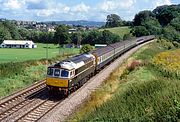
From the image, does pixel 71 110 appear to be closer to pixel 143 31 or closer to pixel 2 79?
pixel 2 79

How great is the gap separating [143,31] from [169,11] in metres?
36.6

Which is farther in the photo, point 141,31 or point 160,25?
point 160,25

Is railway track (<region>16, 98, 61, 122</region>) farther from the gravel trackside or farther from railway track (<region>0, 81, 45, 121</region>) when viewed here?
railway track (<region>0, 81, 45, 121</region>)

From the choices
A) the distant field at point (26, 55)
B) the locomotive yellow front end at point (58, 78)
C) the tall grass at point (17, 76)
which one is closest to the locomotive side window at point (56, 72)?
the locomotive yellow front end at point (58, 78)

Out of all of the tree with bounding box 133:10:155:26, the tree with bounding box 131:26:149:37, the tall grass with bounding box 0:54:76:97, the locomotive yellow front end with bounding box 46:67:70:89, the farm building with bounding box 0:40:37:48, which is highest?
the tree with bounding box 133:10:155:26

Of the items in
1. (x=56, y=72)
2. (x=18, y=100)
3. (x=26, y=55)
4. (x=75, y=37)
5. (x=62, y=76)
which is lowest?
(x=26, y=55)

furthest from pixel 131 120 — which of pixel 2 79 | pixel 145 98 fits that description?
pixel 2 79

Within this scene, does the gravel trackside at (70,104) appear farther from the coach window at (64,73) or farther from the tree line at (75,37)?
the tree line at (75,37)

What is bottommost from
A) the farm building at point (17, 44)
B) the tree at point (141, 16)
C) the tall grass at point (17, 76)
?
the farm building at point (17, 44)

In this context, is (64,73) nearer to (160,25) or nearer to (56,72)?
(56,72)

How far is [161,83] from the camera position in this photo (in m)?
18.7

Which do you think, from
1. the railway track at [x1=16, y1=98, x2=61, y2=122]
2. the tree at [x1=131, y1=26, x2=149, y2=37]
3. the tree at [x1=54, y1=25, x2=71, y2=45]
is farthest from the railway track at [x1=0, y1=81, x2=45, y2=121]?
the tree at [x1=131, y1=26, x2=149, y2=37]

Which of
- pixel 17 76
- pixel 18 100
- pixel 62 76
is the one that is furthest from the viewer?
pixel 17 76

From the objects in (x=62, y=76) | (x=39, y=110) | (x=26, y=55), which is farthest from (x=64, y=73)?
(x=26, y=55)
